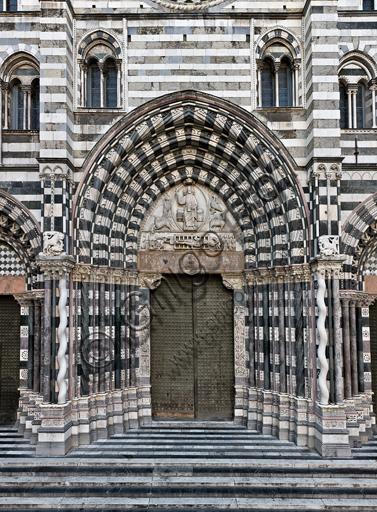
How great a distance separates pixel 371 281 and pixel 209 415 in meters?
5.30

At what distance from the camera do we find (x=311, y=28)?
31.3ft

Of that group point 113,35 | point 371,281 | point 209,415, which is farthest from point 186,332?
point 113,35

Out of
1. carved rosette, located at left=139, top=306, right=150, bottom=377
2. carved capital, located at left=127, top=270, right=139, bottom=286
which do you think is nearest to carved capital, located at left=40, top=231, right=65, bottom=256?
carved capital, located at left=127, top=270, right=139, bottom=286

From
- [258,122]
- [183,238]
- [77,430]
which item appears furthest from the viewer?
[183,238]

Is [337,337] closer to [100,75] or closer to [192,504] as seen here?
[192,504]

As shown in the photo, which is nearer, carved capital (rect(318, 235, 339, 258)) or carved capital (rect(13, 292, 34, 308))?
carved capital (rect(318, 235, 339, 258))

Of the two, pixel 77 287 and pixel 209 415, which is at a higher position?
pixel 77 287

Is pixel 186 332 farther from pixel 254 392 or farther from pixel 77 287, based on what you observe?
pixel 77 287

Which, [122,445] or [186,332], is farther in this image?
[186,332]

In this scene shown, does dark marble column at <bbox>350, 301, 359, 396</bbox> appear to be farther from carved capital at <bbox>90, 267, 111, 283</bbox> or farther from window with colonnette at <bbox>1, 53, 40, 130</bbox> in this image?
window with colonnette at <bbox>1, 53, 40, 130</bbox>

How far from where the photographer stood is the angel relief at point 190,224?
430 inches

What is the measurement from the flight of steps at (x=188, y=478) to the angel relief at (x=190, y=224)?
4723mm

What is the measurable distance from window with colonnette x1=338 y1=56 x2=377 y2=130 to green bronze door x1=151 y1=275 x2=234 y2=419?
5247 mm

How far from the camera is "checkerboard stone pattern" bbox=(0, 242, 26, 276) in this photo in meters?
10.5
